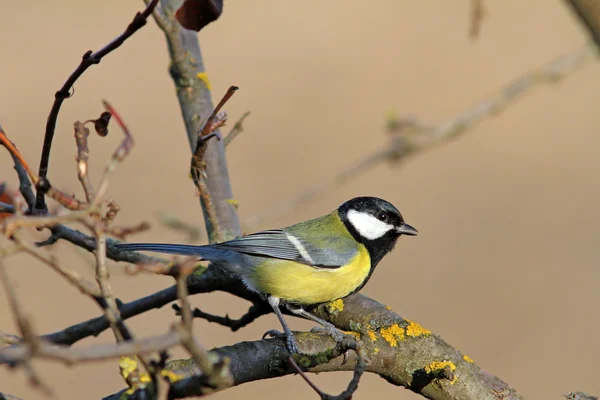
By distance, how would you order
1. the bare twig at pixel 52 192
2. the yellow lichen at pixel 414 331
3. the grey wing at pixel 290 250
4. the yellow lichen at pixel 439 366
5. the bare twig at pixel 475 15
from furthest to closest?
the grey wing at pixel 290 250 → the yellow lichen at pixel 414 331 → the yellow lichen at pixel 439 366 → the bare twig at pixel 475 15 → the bare twig at pixel 52 192

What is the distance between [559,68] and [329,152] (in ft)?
22.0

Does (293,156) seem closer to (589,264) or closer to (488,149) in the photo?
(488,149)

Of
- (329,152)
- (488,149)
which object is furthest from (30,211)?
(488,149)

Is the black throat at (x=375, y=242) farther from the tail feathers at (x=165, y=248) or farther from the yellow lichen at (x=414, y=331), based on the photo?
the yellow lichen at (x=414, y=331)

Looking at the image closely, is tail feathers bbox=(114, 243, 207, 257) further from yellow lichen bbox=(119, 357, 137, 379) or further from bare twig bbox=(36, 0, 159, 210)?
yellow lichen bbox=(119, 357, 137, 379)

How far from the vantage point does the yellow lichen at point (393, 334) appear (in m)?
2.54

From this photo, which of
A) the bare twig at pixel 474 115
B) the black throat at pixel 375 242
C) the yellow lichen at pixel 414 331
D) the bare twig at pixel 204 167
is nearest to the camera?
the bare twig at pixel 474 115

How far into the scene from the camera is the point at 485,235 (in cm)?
762

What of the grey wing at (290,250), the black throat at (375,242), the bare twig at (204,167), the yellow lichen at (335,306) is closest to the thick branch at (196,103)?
the bare twig at (204,167)

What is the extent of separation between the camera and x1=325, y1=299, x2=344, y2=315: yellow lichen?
3.08 m

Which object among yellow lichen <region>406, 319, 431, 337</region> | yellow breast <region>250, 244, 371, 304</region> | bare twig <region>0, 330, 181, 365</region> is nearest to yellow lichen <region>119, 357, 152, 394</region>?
bare twig <region>0, 330, 181, 365</region>

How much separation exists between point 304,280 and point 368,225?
2.06 ft

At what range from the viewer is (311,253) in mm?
3658

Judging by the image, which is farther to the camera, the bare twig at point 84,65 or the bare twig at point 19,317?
the bare twig at point 84,65
